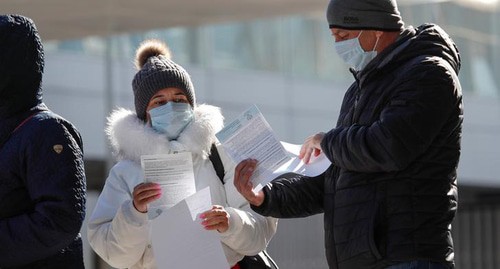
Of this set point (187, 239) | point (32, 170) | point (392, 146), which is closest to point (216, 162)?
point (187, 239)

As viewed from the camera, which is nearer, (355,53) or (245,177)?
(355,53)

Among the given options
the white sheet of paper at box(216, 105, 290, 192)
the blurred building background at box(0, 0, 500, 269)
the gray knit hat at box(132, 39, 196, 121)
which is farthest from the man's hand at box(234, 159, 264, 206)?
the blurred building background at box(0, 0, 500, 269)

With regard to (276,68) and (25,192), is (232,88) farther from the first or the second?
(25,192)

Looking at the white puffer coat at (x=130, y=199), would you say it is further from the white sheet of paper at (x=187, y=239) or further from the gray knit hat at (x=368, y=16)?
the gray knit hat at (x=368, y=16)

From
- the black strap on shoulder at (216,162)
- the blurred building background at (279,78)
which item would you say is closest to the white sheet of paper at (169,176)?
the black strap on shoulder at (216,162)

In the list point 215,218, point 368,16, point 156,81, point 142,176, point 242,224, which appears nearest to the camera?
point 368,16

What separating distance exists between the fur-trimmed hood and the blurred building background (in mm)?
9298

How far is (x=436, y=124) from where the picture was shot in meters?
4.24

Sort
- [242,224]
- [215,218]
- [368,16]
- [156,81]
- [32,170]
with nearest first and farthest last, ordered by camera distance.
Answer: [32,170]
[368,16]
[215,218]
[242,224]
[156,81]

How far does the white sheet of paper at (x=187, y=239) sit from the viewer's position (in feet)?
15.7

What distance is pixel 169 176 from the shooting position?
4.77 meters

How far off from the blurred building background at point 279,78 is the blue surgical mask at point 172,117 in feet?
30.9

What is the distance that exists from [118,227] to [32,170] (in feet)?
2.07

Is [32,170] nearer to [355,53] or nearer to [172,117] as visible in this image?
[172,117]
